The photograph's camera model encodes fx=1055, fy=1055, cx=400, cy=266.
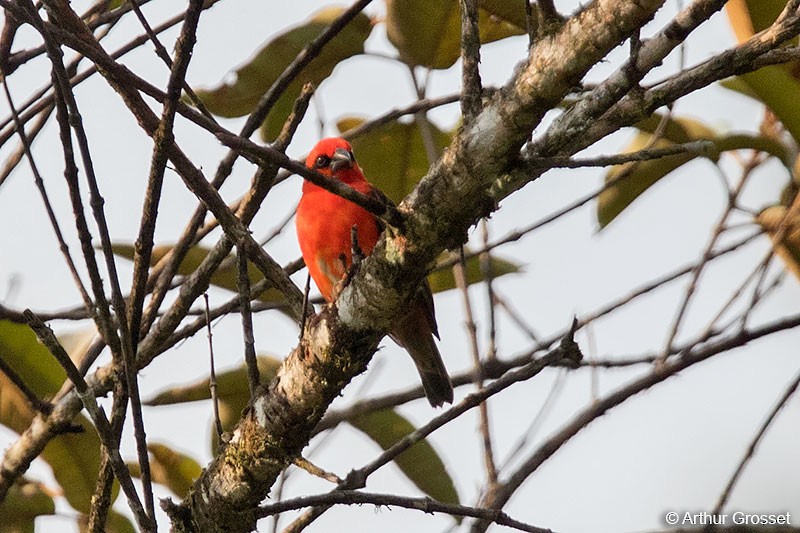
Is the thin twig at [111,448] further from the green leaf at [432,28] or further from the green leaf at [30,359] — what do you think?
the green leaf at [432,28]

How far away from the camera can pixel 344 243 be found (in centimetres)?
446

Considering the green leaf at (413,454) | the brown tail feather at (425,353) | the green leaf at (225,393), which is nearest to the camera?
the green leaf at (225,393)

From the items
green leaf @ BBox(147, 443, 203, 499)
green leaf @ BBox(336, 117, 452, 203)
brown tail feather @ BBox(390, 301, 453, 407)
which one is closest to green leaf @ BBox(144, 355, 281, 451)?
green leaf @ BBox(147, 443, 203, 499)

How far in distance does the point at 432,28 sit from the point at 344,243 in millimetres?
1003

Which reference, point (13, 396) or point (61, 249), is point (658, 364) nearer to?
point (61, 249)

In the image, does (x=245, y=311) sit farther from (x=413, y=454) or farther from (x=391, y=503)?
(x=413, y=454)

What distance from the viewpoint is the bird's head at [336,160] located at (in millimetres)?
5215

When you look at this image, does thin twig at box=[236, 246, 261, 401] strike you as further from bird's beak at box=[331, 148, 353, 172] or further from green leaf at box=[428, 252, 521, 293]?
bird's beak at box=[331, 148, 353, 172]

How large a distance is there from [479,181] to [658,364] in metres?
1.76

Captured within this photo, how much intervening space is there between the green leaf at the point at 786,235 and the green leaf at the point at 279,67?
1.72 metres

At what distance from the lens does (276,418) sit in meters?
2.77

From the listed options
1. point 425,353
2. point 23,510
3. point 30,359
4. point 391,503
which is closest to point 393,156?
point 425,353

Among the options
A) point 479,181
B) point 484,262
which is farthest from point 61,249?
point 484,262

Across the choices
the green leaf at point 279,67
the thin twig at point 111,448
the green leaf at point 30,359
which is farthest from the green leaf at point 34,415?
the thin twig at point 111,448
